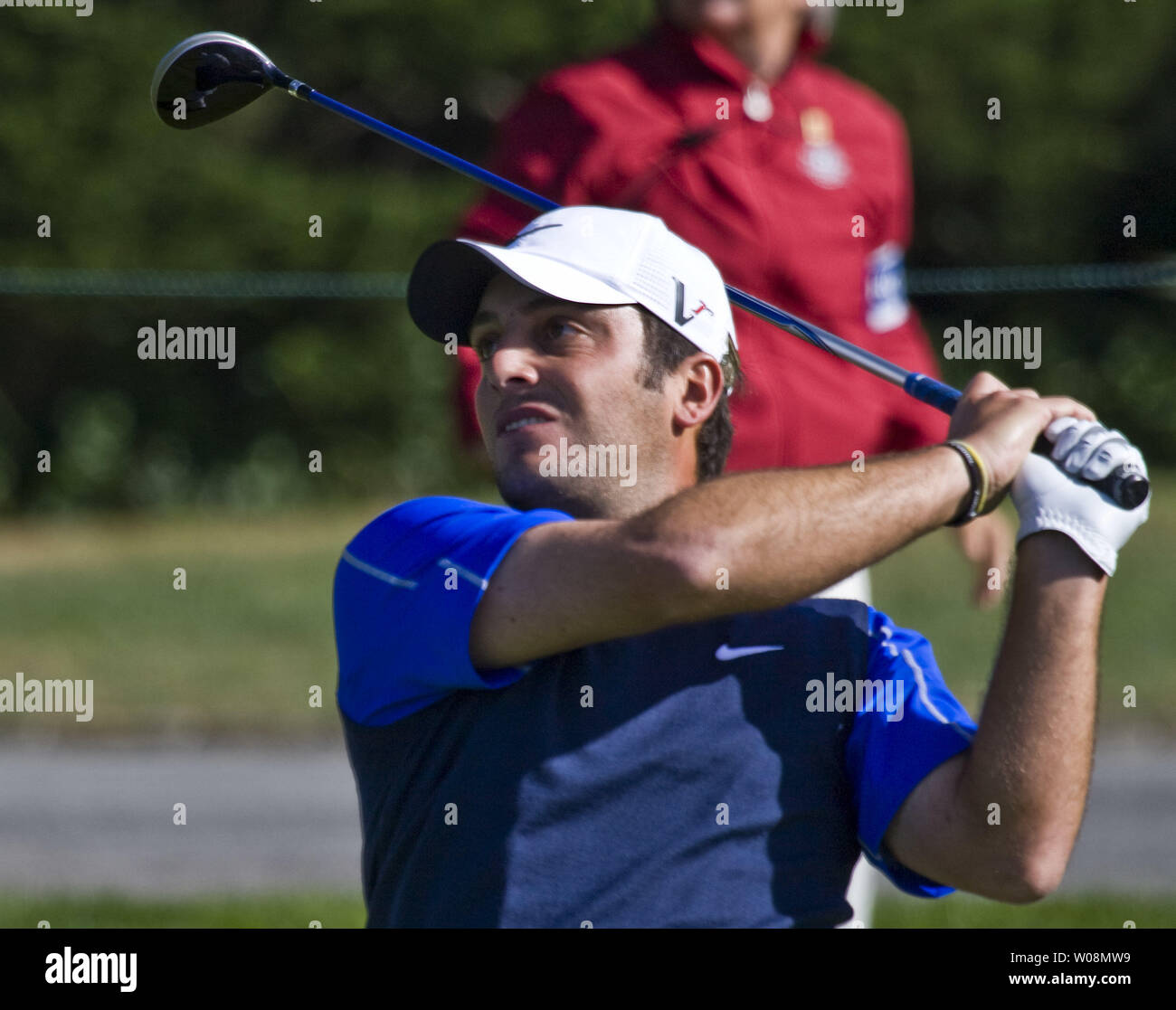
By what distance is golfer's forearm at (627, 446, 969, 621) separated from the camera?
193 centimetres

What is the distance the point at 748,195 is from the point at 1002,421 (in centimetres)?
136

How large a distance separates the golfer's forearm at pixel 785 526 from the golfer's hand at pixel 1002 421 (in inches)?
3.6

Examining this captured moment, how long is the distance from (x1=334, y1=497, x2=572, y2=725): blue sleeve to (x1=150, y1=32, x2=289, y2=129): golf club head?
2.89ft

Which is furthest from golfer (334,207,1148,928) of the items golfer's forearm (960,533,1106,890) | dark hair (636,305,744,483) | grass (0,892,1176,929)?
grass (0,892,1176,929)

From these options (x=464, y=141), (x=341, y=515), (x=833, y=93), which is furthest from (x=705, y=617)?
(x=464, y=141)

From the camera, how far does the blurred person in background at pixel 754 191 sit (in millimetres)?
3357

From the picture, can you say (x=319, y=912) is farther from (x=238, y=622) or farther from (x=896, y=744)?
(x=238, y=622)

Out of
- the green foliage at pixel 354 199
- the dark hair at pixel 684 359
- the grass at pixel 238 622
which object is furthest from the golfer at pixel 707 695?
the green foliage at pixel 354 199

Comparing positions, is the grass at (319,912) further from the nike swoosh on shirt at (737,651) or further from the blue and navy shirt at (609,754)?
the nike swoosh on shirt at (737,651)

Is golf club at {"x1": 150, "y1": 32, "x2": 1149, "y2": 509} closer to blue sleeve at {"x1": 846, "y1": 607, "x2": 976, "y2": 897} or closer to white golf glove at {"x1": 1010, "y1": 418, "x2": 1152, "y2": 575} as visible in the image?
white golf glove at {"x1": 1010, "y1": 418, "x2": 1152, "y2": 575}

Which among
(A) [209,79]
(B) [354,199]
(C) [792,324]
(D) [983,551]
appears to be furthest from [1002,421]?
(B) [354,199]

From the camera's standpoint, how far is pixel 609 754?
204cm
